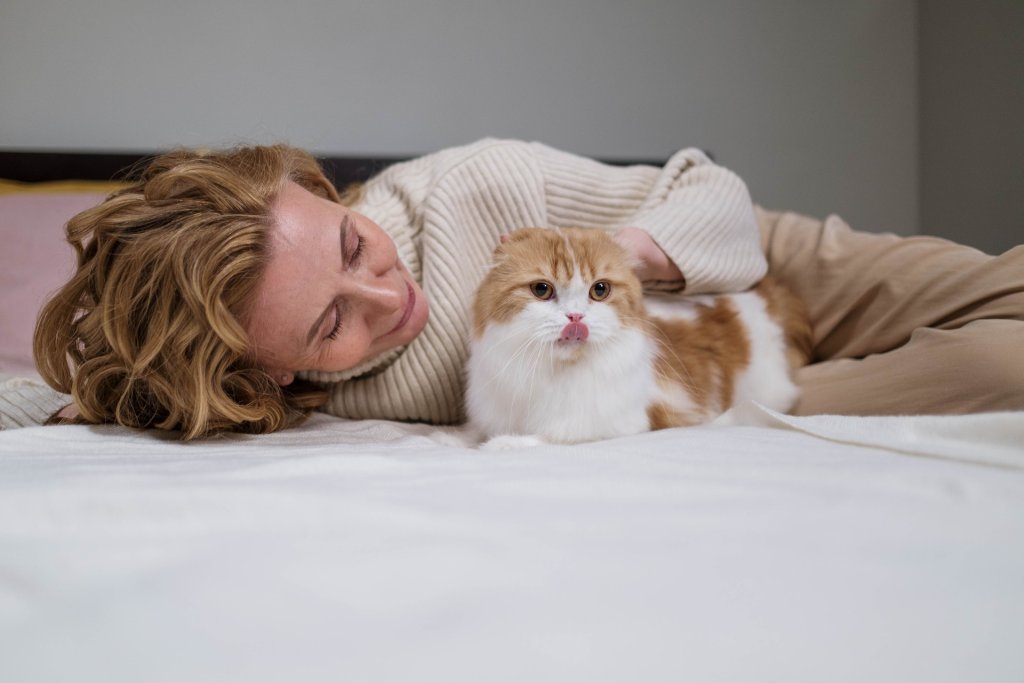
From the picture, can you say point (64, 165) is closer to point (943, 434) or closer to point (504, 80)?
point (504, 80)

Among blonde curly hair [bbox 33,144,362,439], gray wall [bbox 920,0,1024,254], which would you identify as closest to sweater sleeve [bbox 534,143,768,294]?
gray wall [bbox 920,0,1024,254]

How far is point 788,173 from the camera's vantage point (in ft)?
9.38

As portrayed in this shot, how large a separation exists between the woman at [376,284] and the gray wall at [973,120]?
1.27 ft

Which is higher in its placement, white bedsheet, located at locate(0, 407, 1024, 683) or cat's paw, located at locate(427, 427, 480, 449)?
white bedsheet, located at locate(0, 407, 1024, 683)

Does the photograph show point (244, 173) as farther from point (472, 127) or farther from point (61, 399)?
point (472, 127)

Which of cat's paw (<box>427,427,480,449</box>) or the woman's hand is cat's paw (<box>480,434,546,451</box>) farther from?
the woman's hand

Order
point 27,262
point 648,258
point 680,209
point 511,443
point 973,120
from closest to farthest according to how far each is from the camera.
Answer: point 511,443
point 648,258
point 680,209
point 27,262
point 973,120

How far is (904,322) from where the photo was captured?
141 centimetres

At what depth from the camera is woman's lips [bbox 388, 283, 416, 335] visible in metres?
1.32

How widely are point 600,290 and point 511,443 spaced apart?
288 millimetres

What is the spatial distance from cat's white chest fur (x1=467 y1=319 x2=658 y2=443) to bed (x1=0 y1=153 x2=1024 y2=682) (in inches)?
12.1

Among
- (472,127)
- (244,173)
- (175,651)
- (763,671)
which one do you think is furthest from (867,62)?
(175,651)

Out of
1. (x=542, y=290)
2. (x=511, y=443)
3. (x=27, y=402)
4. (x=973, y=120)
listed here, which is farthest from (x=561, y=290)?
(x=973, y=120)

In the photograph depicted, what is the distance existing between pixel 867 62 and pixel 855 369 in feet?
6.34
